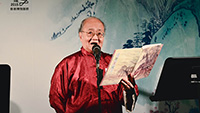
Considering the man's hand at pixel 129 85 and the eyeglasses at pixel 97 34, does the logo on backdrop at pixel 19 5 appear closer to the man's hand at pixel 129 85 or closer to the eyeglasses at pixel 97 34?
the eyeglasses at pixel 97 34

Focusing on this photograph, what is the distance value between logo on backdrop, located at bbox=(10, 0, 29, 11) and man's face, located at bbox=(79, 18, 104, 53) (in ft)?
2.02

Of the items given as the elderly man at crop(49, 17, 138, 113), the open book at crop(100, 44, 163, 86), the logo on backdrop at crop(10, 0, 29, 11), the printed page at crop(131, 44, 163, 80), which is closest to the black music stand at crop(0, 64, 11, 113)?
the open book at crop(100, 44, 163, 86)

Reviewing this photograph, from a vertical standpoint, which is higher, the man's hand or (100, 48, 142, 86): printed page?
(100, 48, 142, 86): printed page

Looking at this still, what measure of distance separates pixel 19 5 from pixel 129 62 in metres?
1.29

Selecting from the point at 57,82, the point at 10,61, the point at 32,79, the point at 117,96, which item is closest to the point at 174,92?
the point at 117,96

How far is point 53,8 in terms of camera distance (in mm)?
2568

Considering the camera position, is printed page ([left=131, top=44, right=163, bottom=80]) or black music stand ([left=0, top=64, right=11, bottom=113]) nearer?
black music stand ([left=0, top=64, right=11, bottom=113])

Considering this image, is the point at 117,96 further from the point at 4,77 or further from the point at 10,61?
the point at 4,77

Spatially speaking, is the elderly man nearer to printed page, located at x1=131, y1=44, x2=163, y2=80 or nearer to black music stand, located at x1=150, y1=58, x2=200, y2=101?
printed page, located at x1=131, y1=44, x2=163, y2=80

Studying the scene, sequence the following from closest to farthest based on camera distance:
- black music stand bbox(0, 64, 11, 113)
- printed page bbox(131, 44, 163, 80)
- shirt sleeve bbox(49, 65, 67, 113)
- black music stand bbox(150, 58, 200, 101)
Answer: black music stand bbox(0, 64, 11, 113) → black music stand bbox(150, 58, 200, 101) → printed page bbox(131, 44, 163, 80) → shirt sleeve bbox(49, 65, 67, 113)

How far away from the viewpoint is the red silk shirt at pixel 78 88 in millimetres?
2502

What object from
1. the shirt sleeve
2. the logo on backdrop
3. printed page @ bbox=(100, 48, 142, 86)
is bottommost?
the shirt sleeve

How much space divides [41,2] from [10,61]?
26.5 inches

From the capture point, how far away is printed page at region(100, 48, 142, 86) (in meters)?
1.91
